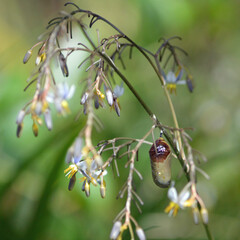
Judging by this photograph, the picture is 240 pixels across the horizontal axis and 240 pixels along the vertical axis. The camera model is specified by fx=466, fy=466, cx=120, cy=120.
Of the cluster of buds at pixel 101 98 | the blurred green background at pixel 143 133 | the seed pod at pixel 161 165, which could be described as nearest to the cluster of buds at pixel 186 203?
the seed pod at pixel 161 165

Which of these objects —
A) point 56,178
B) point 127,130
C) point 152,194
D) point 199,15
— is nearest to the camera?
point 56,178

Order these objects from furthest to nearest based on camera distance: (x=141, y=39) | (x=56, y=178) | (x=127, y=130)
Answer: (x=141, y=39), (x=127, y=130), (x=56, y=178)

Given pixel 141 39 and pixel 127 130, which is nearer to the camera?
pixel 127 130

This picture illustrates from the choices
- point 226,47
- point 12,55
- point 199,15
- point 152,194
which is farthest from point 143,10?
point 152,194

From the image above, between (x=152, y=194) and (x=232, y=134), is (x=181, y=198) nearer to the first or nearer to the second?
(x=152, y=194)

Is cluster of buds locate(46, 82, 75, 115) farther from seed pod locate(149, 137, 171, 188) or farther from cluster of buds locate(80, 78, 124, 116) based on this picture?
seed pod locate(149, 137, 171, 188)

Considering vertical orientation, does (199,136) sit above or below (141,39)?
below

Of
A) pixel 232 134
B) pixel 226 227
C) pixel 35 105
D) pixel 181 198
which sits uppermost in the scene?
pixel 35 105

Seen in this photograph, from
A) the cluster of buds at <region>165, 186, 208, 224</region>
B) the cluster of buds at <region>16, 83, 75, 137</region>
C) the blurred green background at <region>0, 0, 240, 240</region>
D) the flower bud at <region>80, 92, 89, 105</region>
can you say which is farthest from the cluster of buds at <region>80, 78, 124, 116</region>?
the blurred green background at <region>0, 0, 240, 240</region>
